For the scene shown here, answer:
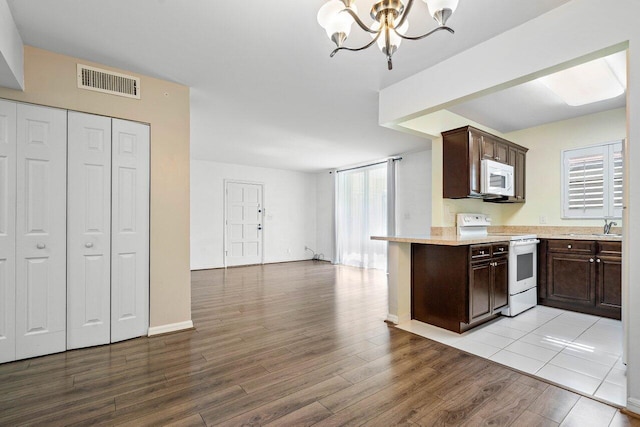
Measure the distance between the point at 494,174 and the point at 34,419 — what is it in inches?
182

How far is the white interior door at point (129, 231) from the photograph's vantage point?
2775 millimetres

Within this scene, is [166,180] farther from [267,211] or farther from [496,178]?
[267,211]

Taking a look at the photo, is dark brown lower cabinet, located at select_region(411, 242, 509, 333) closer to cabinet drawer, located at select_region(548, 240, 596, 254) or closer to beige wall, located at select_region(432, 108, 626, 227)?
beige wall, located at select_region(432, 108, 626, 227)

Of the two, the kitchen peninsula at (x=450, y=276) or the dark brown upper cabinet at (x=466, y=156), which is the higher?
the dark brown upper cabinet at (x=466, y=156)

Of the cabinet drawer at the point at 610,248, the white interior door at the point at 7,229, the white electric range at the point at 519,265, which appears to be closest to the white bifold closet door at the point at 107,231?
the white interior door at the point at 7,229

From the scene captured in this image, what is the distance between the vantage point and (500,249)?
3.35m

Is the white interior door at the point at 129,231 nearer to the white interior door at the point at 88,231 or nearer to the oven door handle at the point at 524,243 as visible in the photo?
the white interior door at the point at 88,231

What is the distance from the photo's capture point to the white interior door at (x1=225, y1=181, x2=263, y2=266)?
7238 mm

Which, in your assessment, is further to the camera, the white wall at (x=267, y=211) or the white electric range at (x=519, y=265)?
the white wall at (x=267, y=211)

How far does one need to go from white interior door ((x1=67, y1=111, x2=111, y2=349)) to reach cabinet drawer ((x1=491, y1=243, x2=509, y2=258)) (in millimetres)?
3826

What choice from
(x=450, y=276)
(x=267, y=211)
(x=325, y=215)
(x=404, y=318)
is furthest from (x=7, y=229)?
(x=325, y=215)

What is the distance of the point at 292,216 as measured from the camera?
8.30m

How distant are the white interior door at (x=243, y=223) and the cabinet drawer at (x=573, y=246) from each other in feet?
19.4

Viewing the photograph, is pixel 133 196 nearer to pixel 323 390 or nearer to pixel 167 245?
pixel 167 245
